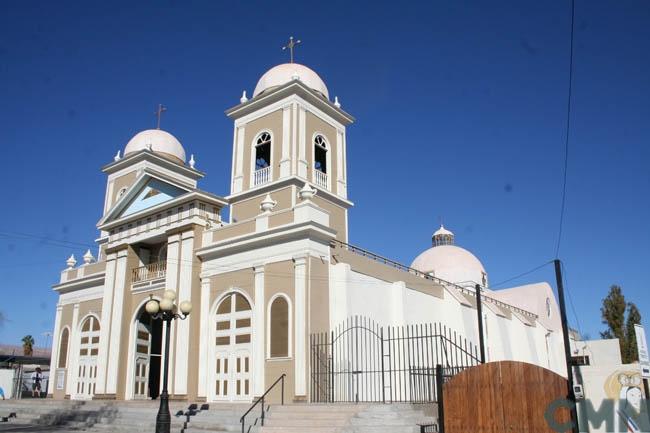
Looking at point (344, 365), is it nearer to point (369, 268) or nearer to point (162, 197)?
point (369, 268)

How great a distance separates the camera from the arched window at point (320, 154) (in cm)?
2646

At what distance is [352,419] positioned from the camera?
46.2 ft

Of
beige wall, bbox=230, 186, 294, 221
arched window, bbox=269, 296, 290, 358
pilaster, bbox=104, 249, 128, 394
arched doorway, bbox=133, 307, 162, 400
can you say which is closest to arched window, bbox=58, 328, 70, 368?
pilaster, bbox=104, 249, 128, 394

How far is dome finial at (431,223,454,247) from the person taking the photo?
49.1 meters

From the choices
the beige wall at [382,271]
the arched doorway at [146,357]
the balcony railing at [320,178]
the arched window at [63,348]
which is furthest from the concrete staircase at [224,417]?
the balcony railing at [320,178]

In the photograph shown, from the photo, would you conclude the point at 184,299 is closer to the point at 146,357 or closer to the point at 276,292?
the point at 276,292

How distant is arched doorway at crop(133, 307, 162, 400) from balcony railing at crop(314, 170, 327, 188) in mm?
8872

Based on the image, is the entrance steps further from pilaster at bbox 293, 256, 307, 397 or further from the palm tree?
the palm tree

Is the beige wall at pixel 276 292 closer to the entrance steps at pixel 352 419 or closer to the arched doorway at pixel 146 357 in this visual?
the entrance steps at pixel 352 419

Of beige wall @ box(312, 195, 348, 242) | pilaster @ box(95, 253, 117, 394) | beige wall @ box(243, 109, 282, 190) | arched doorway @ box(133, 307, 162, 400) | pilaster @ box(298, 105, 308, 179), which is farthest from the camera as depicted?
beige wall @ box(312, 195, 348, 242)

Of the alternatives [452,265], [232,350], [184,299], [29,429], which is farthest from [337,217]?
[452,265]

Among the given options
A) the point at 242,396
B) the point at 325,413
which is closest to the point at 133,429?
the point at 242,396

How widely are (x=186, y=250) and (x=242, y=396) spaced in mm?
6015

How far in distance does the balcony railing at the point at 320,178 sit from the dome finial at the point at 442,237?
2510 centimetres
